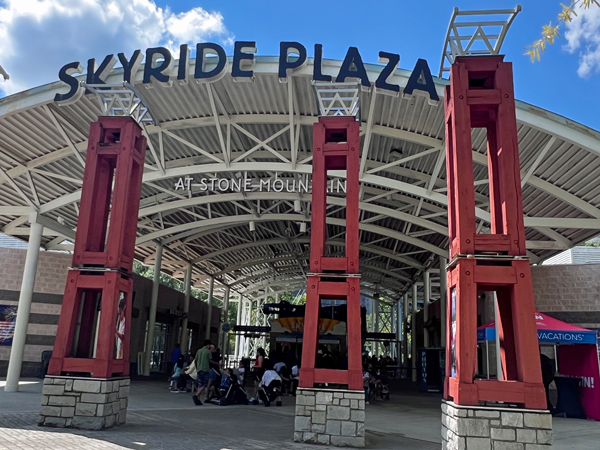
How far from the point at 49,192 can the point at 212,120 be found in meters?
7.68

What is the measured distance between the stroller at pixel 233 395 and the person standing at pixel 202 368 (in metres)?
0.62

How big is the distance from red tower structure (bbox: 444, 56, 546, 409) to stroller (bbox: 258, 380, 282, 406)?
741cm

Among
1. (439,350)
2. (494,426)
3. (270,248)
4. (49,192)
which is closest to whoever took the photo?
(494,426)

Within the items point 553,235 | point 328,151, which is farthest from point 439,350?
point 328,151

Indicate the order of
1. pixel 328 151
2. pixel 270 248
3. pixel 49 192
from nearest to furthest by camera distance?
1. pixel 328 151
2. pixel 49 192
3. pixel 270 248

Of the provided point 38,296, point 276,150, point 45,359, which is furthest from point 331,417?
point 38,296

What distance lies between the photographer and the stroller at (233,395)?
13.8 meters

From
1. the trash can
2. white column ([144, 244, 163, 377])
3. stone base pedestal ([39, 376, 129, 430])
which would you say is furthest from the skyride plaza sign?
white column ([144, 244, 163, 377])

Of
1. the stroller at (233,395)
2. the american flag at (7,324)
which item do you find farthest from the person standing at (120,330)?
the american flag at (7,324)

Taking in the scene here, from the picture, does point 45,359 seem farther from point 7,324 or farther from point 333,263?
point 333,263

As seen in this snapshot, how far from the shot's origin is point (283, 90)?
14.7 m

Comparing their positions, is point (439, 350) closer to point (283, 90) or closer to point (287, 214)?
point (287, 214)

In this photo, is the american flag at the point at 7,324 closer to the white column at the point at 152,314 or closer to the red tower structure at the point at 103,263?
the white column at the point at 152,314

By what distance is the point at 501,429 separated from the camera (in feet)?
21.7
